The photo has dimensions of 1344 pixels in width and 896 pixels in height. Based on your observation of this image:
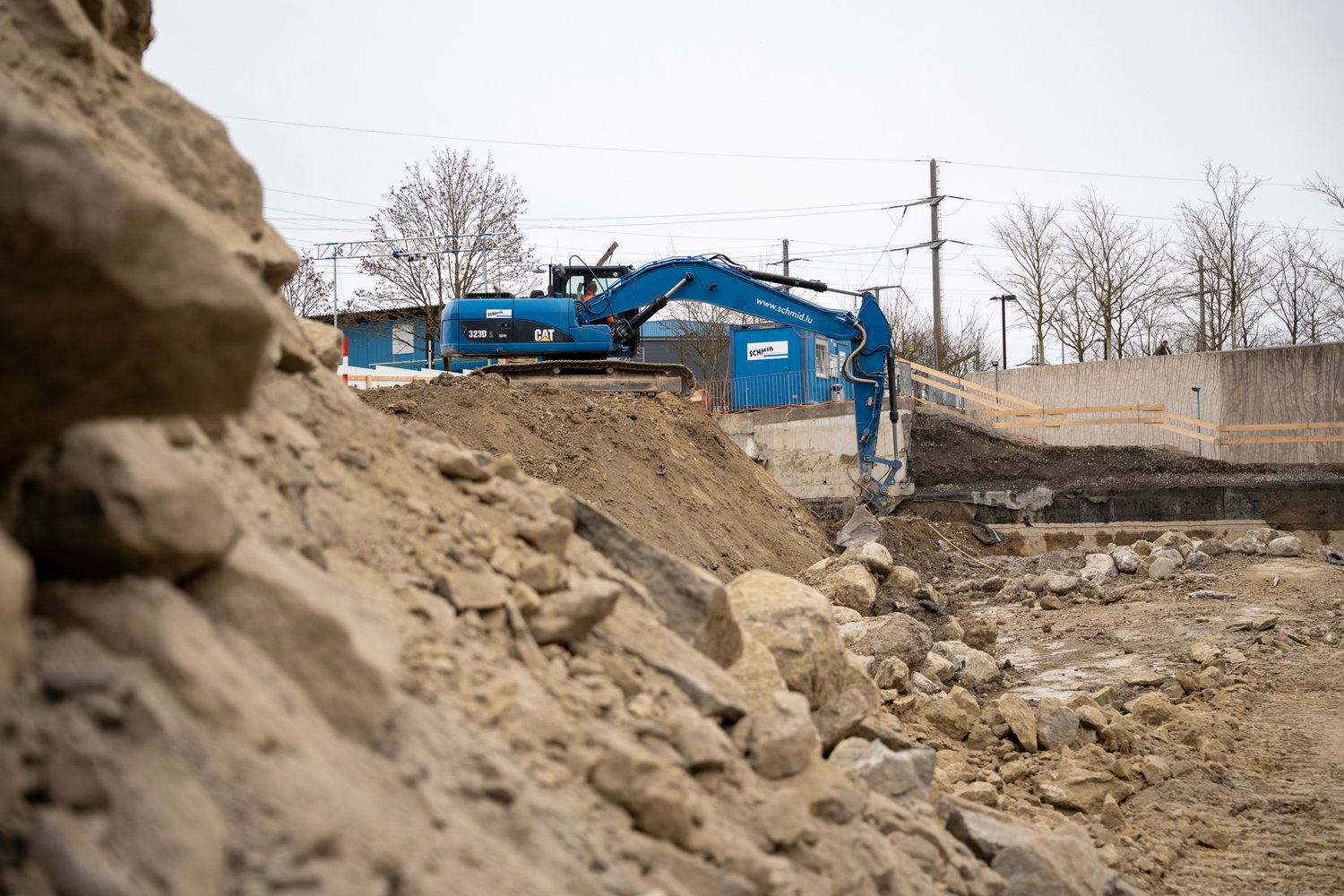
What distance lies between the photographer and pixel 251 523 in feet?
10.0

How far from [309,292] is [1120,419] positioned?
2092 centimetres

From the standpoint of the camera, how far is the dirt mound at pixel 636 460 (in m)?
13.5

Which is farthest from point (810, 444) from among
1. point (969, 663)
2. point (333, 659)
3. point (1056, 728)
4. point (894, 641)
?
point (333, 659)

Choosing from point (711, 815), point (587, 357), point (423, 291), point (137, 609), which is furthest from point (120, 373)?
point (423, 291)

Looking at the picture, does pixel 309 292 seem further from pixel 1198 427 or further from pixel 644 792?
pixel 644 792

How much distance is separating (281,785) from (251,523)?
1.11 meters

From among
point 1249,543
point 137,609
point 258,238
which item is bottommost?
point 1249,543

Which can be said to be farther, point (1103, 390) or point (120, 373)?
point (1103, 390)

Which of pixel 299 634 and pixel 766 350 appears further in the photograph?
pixel 766 350

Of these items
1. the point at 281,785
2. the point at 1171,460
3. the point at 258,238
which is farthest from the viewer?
the point at 1171,460

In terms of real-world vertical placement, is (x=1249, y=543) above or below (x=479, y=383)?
below

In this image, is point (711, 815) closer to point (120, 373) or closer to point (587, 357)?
point (120, 373)

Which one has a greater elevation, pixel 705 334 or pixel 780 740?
pixel 705 334

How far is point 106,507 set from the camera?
210 cm
